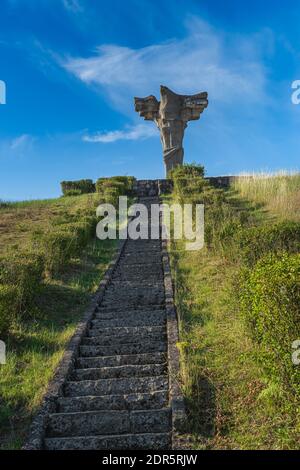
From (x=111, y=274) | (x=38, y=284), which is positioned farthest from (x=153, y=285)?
(x=38, y=284)

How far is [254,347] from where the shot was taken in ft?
25.7

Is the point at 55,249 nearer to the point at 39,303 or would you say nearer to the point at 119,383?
the point at 39,303

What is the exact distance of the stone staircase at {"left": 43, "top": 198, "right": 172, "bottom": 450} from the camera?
20.9 ft

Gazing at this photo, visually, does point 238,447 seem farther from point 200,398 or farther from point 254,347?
point 254,347

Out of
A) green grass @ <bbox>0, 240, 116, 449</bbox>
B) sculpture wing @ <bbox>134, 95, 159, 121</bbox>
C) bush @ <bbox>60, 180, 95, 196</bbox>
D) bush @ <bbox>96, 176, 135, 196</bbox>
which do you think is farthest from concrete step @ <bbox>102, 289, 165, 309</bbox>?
sculpture wing @ <bbox>134, 95, 159, 121</bbox>

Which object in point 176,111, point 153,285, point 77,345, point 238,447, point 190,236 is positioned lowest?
point 238,447

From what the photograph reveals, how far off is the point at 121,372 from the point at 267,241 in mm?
4373

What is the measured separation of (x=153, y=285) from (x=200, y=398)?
4.93 m

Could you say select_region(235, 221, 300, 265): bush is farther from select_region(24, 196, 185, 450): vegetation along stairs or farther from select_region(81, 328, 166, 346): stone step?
select_region(81, 328, 166, 346): stone step

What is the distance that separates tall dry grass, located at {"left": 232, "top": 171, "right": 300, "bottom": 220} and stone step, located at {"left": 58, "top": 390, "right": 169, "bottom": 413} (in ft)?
34.0

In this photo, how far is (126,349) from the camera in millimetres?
8570

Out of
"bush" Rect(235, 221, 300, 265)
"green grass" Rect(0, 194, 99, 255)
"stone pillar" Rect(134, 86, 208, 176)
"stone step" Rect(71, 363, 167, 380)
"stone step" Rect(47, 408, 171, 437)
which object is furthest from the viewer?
"stone pillar" Rect(134, 86, 208, 176)

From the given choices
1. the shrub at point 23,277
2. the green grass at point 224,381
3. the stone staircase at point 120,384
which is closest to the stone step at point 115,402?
the stone staircase at point 120,384

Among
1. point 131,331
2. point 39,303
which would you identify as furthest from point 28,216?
point 131,331
